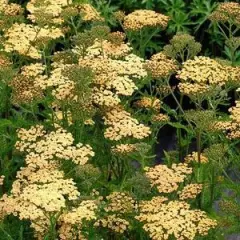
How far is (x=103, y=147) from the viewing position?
4.17 meters

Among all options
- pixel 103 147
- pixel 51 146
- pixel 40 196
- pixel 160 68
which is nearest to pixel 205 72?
pixel 160 68

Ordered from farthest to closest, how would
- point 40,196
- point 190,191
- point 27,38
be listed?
point 27,38, point 190,191, point 40,196

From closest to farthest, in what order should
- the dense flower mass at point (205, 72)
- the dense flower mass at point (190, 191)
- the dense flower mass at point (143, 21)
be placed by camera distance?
the dense flower mass at point (190, 191), the dense flower mass at point (205, 72), the dense flower mass at point (143, 21)

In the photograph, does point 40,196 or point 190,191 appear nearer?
point 40,196

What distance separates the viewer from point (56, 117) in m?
4.24

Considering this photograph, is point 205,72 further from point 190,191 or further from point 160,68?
point 190,191

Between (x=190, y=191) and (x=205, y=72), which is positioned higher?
(x=205, y=72)

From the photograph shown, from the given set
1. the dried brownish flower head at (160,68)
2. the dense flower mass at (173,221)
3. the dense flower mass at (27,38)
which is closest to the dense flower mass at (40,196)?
the dense flower mass at (173,221)

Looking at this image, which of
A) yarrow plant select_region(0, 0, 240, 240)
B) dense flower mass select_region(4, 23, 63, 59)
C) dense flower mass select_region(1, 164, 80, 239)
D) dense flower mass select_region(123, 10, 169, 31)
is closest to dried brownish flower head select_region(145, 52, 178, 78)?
yarrow plant select_region(0, 0, 240, 240)

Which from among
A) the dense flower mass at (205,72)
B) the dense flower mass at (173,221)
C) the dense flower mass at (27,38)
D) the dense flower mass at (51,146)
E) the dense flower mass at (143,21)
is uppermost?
the dense flower mass at (143,21)

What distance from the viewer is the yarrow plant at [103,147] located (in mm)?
3490

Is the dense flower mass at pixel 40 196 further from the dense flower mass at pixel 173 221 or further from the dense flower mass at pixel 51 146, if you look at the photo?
the dense flower mass at pixel 173 221

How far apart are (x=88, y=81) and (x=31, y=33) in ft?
3.15

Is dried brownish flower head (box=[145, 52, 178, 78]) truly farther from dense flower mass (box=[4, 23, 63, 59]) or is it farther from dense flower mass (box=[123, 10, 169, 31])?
dense flower mass (box=[4, 23, 63, 59])
